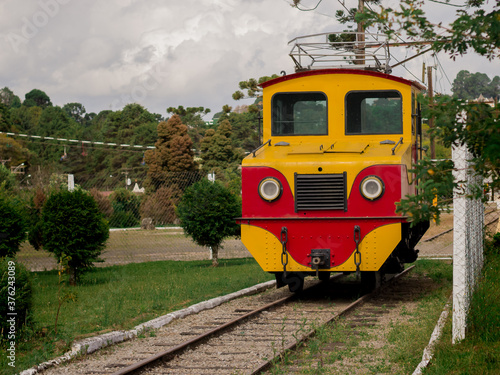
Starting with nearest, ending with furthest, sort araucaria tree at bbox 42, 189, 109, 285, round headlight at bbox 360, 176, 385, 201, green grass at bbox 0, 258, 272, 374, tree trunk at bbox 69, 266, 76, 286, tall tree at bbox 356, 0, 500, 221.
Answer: tall tree at bbox 356, 0, 500, 221 → green grass at bbox 0, 258, 272, 374 → round headlight at bbox 360, 176, 385, 201 → araucaria tree at bbox 42, 189, 109, 285 → tree trunk at bbox 69, 266, 76, 286

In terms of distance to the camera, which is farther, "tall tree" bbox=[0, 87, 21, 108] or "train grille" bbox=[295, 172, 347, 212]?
"tall tree" bbox=[0, 87, 21, 108]

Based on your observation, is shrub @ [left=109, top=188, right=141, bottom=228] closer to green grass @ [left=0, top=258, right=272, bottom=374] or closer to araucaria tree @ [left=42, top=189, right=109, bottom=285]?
green grass @ [left=0, top=258, right=272, bottom=374]

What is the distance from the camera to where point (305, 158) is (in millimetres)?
10820

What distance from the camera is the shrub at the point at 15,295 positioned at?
26.8 ft

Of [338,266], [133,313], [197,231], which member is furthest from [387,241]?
[197,231]

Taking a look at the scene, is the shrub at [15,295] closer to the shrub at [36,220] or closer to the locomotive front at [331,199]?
the locomotive front at [331,199]

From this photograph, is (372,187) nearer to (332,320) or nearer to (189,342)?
(332,320)

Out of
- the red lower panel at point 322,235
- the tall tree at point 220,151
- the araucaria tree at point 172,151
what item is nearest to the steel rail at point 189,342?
the red lower panel at point 322,235

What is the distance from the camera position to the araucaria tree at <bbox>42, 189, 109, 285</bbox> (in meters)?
14.2

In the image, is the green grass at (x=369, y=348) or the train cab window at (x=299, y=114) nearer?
the green grass at (x=369, y=348)

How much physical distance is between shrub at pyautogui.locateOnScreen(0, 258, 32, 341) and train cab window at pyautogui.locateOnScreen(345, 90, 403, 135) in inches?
231

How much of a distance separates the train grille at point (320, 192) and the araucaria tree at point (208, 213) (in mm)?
7444

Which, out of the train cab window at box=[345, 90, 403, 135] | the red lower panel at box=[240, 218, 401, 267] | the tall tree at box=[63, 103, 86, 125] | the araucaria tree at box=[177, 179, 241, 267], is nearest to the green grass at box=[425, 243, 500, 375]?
the red lower panel at box=[240, 218, 401, 267]

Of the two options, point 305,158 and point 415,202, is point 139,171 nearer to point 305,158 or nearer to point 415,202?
point 305,158
